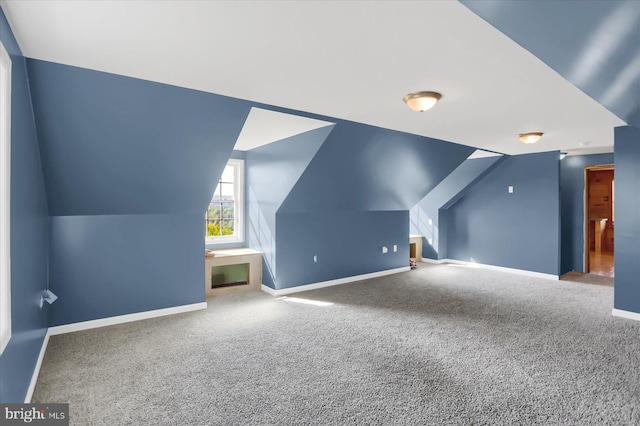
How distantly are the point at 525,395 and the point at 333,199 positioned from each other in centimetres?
328

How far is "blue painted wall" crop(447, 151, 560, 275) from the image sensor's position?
5.72 m

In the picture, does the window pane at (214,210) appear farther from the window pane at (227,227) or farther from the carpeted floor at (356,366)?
the carpeted floor at (356,366)

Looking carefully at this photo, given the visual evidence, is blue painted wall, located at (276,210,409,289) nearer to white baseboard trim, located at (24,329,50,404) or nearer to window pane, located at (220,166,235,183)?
window pane, located at (220,166,235,183)

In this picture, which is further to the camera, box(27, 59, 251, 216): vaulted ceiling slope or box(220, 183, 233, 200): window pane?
box(220, 183, 233, 200): window pane

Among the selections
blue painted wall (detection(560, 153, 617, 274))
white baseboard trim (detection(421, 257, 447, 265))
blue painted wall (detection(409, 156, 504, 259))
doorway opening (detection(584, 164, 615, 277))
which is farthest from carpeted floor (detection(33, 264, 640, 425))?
doorway opening (detection(584, 164, 615, 277))

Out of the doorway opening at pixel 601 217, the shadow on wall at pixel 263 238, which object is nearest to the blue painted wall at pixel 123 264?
the shadow on wall at pixel 263 238

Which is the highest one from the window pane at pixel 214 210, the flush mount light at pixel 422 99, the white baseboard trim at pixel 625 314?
the flush mount light at pixel 422 99

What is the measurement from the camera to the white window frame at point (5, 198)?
5.78ft

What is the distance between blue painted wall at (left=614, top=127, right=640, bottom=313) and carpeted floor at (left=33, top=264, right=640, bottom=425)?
1.10 feet

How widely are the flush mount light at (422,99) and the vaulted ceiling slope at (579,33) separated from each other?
3.04 feet

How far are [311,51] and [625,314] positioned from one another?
4.48 meters

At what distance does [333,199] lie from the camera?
501cm

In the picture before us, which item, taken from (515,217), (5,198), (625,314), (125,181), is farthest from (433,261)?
(5,198)

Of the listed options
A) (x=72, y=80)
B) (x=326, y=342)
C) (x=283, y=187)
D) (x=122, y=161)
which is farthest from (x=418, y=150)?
(x=72, y=80)
